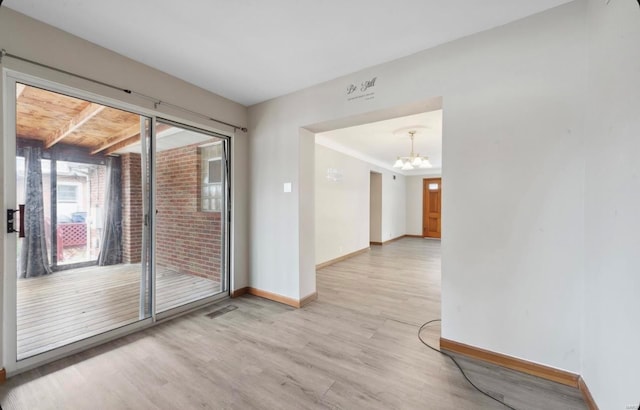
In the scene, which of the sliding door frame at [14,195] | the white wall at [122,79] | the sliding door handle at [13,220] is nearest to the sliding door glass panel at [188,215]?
the white wall at [122,79]

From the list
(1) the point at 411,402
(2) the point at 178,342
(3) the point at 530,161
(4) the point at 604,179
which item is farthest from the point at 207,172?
(4) the point at 604,179

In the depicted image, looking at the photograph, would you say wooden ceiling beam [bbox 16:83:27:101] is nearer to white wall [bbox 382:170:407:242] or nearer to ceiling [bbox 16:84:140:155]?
ceiling [bbox 16:84:140:155]

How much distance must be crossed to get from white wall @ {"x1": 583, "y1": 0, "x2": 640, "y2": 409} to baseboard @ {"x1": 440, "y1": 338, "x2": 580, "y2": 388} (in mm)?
134

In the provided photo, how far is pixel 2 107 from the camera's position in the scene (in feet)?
5.71

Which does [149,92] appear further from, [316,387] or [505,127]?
[505,127]

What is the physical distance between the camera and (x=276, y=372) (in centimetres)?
186

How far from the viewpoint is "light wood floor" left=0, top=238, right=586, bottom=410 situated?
5.17 ft

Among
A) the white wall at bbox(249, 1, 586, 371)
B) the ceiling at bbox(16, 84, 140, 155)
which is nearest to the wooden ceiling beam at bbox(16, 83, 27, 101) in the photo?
the ceiling at bbox(16, 84, 140, 155)

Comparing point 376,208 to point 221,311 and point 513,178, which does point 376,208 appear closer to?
point 221,311

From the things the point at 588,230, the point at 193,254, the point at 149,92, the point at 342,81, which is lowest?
the point at 193,254

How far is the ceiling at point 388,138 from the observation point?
13.3 feet

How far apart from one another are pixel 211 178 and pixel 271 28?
2.05m

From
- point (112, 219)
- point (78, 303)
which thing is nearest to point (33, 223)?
point (112, 219)

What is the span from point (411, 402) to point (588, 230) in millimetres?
1616
